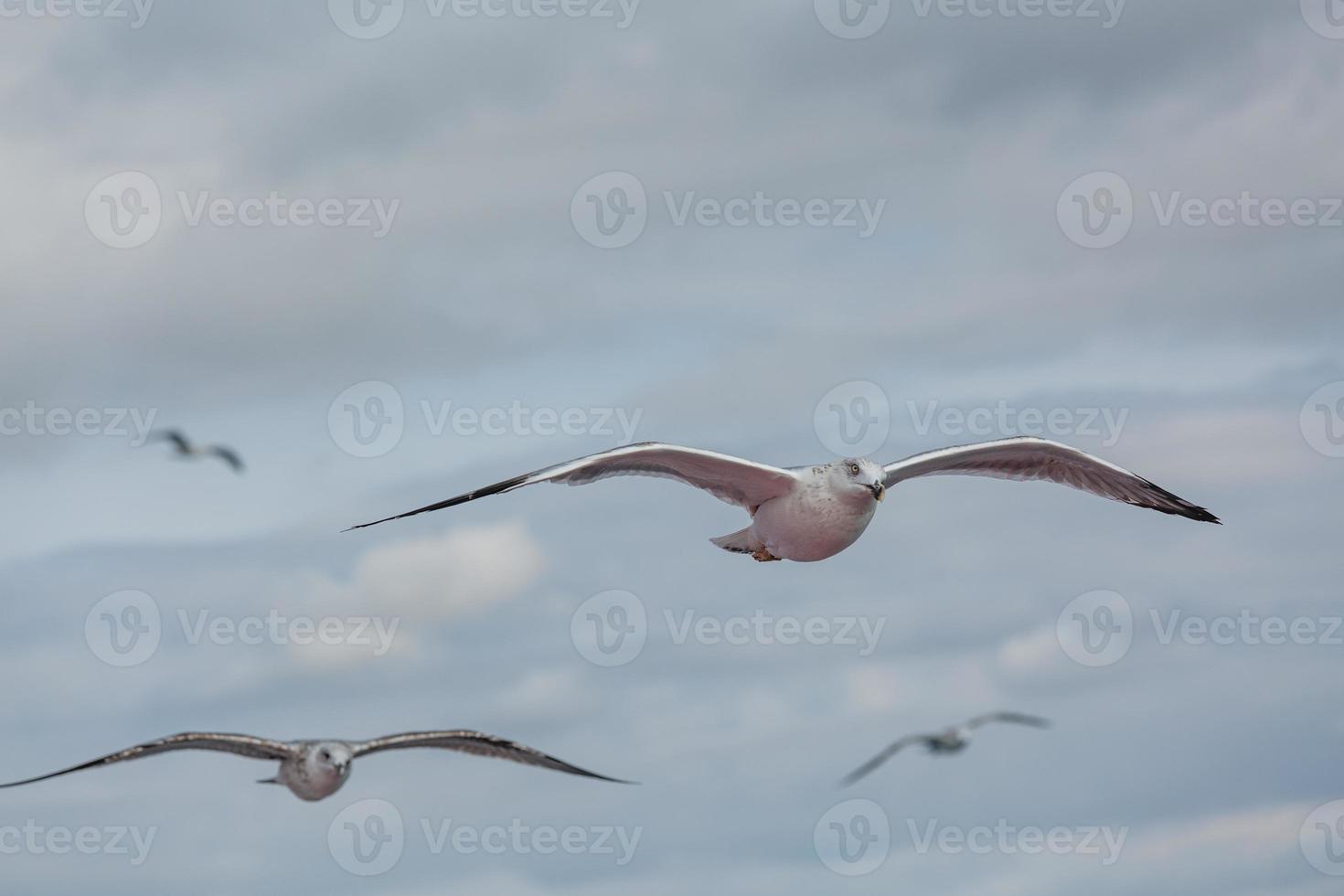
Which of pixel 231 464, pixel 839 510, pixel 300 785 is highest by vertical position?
pixel 231 464

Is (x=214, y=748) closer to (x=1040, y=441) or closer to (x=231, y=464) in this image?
(x=1040, y=441)

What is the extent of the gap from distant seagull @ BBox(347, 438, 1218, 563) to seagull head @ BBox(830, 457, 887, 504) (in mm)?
16

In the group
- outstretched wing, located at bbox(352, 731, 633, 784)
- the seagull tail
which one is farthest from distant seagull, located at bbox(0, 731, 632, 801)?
the seagull tail

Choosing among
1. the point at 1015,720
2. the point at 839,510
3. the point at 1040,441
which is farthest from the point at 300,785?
the point at 1015,720

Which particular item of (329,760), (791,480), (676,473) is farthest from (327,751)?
(791,480)

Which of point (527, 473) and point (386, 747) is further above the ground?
point (527, 473)

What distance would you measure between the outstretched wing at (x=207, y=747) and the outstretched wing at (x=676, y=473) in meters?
8.87

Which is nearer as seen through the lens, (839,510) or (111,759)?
(839,510)

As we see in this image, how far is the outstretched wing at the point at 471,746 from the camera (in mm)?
37094

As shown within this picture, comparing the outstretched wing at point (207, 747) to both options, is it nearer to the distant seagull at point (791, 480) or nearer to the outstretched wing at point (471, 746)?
the outstretched wing at point (471, 746)

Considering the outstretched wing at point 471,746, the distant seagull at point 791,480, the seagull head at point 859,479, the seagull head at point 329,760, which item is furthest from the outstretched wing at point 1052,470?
the seagull head at point 329,760

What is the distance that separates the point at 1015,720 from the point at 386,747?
23.8 m

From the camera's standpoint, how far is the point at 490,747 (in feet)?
125

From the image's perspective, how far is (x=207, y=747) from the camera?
121 ft
